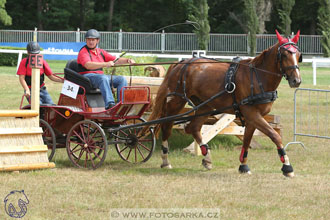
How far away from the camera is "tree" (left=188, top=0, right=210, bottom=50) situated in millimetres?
40219

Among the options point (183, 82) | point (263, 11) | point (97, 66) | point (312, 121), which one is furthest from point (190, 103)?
point (263, 11)

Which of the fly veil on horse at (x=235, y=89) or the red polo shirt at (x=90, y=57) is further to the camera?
the red polo shirt at (x=90, y=57)

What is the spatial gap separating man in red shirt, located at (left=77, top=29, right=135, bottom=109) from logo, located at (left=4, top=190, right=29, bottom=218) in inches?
93.0

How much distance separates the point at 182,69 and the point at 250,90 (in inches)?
53.4

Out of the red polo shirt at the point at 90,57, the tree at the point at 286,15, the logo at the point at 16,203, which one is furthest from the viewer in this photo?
the tree at the point at 286,15

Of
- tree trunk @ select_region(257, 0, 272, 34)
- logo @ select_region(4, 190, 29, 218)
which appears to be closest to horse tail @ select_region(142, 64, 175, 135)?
logo @ select_region(4, 190, 29, 218)

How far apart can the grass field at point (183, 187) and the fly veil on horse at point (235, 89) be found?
49 centimetres

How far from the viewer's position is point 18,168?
8.72 metres

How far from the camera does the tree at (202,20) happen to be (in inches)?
1583

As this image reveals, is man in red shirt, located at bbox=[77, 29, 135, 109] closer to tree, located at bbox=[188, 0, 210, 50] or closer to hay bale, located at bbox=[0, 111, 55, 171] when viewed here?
hay bale, located at bbox=[0, 111, 55, 171]

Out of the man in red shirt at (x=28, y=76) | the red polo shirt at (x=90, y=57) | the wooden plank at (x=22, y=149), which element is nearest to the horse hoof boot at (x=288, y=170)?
the red polo shirt at (x=90, y=57)

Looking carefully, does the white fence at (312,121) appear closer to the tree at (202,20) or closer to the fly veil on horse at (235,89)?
the fly veil on horse at (235,89)

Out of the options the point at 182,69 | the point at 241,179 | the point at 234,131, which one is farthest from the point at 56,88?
the point at 241,179

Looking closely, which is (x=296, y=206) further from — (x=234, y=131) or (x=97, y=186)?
(x=234, y=131)
